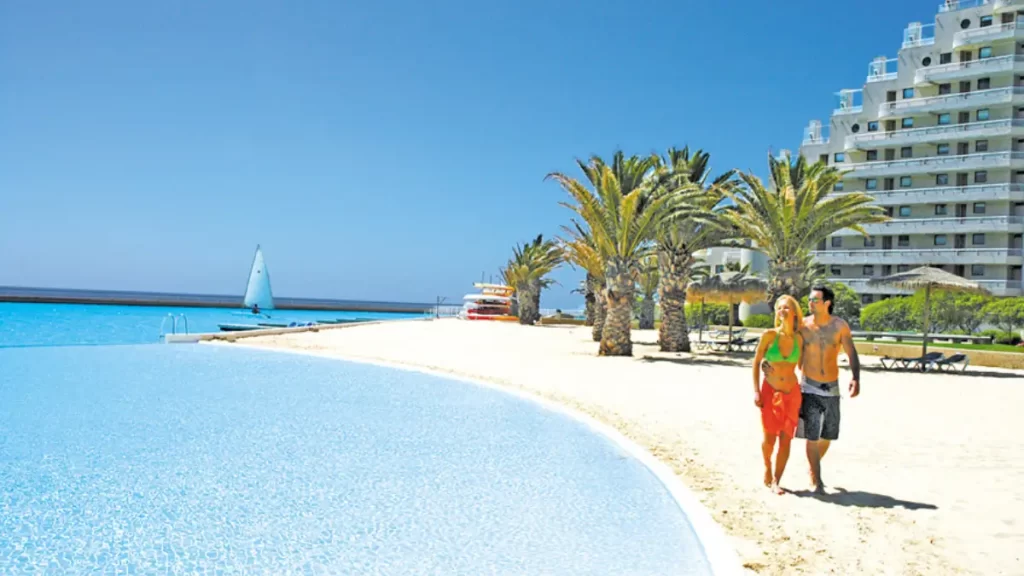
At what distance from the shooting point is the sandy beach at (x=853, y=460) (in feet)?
15.9

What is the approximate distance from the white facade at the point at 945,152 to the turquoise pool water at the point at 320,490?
40615 mm

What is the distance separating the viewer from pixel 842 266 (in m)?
50.5

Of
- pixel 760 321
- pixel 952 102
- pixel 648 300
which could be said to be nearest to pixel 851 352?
pixel 760 321

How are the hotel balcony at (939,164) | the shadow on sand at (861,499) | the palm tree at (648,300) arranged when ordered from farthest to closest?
the hotel balcony at (939,164) → the palm tree at (648,300) → the shadow on sand at (861,499)

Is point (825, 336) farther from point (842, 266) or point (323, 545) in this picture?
point (842, 266)

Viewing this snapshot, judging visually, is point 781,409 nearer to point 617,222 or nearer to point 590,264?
point 617,222

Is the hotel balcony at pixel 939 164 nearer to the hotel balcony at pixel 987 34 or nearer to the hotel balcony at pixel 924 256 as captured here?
the hotel balcony at pixel 924 256

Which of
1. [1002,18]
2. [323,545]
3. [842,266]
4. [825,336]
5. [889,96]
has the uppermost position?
[1002,18]

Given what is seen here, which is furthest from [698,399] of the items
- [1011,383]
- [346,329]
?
[346,329]

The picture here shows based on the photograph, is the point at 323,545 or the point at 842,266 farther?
the point at 842,266

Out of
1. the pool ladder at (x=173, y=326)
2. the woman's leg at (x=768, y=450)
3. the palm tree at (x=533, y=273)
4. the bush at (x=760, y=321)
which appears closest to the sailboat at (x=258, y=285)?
the pool ladder at (x=173, y=326)

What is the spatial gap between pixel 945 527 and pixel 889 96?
176 ft

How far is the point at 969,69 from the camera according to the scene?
45.8 metres

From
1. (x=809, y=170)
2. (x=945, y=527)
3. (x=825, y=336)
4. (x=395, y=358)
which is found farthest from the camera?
(x=809, y=170)
